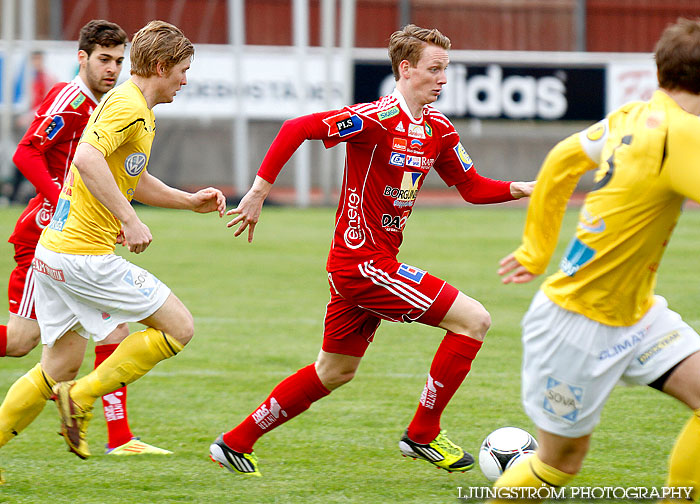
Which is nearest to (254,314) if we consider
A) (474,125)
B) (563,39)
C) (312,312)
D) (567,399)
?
(312,312)

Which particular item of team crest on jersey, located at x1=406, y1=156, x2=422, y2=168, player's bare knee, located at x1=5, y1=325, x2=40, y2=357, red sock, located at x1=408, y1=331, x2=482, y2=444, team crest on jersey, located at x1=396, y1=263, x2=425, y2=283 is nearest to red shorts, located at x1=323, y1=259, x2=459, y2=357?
team crest on jersey, located at x1=396, y1=263, x2=425, y2=283

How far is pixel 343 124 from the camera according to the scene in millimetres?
4594

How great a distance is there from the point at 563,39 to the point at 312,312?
20.6m

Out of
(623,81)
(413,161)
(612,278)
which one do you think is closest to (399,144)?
(413,161)

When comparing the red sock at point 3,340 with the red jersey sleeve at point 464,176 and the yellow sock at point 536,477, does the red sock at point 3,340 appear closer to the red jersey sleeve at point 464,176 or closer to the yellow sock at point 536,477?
the red jersey sleeve at point 464,176

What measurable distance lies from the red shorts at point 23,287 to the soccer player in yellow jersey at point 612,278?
2866 millimetres

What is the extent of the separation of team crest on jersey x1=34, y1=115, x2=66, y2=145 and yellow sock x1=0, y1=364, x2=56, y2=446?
52.5 inches

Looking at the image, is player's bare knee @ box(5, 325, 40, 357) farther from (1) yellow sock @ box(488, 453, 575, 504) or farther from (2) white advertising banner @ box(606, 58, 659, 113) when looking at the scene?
(2) white advertising banner @ box(606, 58, 659, 113)

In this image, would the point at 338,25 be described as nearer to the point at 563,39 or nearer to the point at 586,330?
the point at 563,39

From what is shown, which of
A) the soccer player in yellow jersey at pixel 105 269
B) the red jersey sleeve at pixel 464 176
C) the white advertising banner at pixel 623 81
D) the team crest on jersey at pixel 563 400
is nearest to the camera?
the team crest on jersey at pixel 563 400

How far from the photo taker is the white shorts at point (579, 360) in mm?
3402

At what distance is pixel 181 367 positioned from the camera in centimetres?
712

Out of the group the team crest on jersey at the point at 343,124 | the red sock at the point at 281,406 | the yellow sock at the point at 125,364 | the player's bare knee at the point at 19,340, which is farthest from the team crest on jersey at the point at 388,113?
the player's bare knee at the point at 19,340

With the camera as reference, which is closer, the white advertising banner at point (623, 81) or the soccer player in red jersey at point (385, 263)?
the soccer player in red jersey at point (385, 263)
